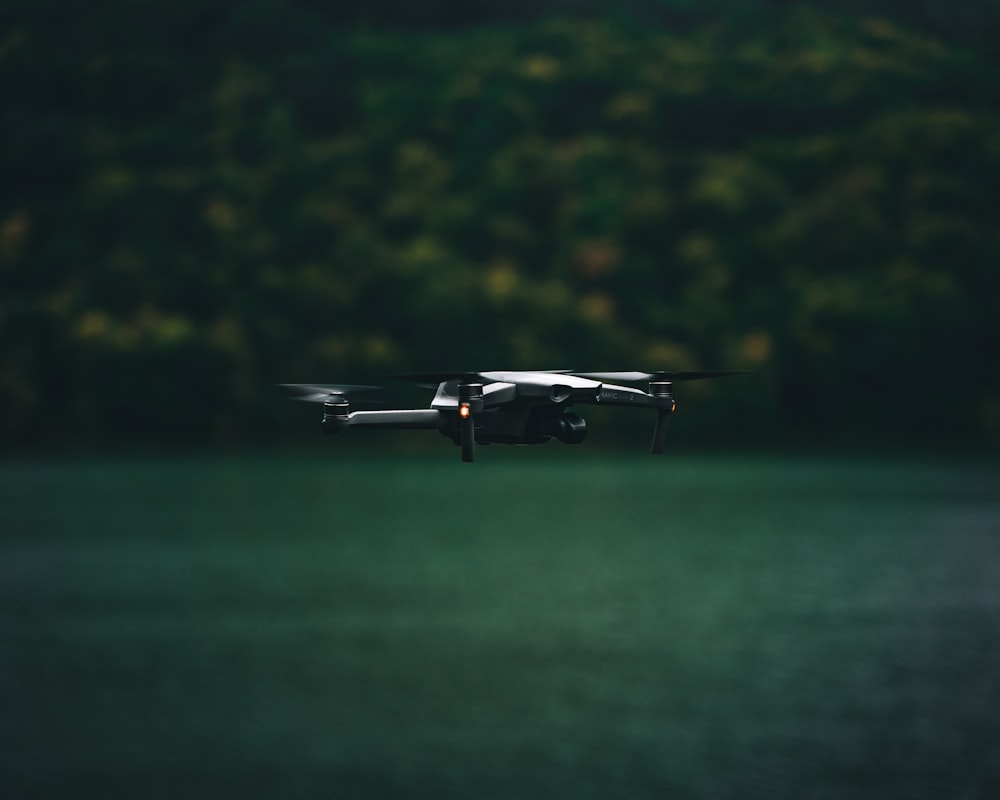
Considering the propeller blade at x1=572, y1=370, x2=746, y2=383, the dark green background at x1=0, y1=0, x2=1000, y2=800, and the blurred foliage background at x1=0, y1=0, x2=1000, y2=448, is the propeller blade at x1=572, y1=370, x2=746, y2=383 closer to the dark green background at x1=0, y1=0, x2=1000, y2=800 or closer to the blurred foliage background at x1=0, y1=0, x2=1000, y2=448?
the blurred foliage background at x1=0, y1=0, x2=1000, y2=448

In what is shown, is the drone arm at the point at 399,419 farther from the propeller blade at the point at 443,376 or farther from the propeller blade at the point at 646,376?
the propeller blade at the point at 646,376

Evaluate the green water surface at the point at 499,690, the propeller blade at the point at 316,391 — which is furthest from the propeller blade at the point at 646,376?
the green water surface at the point at 499,690

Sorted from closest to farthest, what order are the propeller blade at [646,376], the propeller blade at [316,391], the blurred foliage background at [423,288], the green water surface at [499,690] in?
the propeller blade at [646,376] < the propeller blade at [316,391] < the blurred foliage background at [423,288] < the green water surface at [499,690]

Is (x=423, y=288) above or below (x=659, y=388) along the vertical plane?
above

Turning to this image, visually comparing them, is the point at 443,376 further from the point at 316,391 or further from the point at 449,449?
the point at 449,449

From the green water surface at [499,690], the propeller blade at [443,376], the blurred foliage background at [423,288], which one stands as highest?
the blurred foliage background at [423,288]

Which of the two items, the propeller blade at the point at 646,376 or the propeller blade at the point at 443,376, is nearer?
the propeller blade at the point at 646,376

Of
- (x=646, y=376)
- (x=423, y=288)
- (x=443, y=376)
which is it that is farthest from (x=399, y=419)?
(x=423, y=288)

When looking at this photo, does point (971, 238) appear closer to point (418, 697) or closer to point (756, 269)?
point (756, 269)

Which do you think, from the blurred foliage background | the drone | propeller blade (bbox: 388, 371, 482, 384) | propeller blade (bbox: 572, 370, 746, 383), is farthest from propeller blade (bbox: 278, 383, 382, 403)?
propeller blade (bbox: 572, 370, 746, 383)
